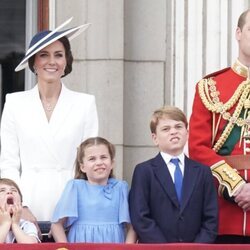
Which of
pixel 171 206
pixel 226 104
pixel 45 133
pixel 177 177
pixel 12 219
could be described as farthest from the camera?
pixel 226 104

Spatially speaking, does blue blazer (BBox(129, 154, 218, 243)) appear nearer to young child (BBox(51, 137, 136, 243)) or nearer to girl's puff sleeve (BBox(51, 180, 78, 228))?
young child (BBox(51, 137, 136, 243))

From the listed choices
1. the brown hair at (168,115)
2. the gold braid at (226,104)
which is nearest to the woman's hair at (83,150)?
the brown hair at (168,115)

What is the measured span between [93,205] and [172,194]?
0.46m

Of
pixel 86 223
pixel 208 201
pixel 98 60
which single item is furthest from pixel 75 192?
pixel 98 60

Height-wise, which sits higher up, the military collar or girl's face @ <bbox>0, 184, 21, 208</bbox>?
the military collar

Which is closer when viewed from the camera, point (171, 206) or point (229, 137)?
point (171, 206)

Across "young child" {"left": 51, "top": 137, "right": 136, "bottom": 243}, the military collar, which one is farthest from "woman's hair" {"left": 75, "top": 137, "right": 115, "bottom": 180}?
the military collar

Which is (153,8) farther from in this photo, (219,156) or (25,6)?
(219,156)

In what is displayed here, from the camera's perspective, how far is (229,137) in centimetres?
883

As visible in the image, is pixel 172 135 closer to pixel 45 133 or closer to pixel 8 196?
pixel 45 133

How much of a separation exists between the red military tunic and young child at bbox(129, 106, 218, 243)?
0.17 metres

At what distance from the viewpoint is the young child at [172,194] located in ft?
27.7

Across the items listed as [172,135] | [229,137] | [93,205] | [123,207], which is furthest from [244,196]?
[93,205]

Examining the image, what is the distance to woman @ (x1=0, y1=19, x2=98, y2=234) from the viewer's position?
876 cm
